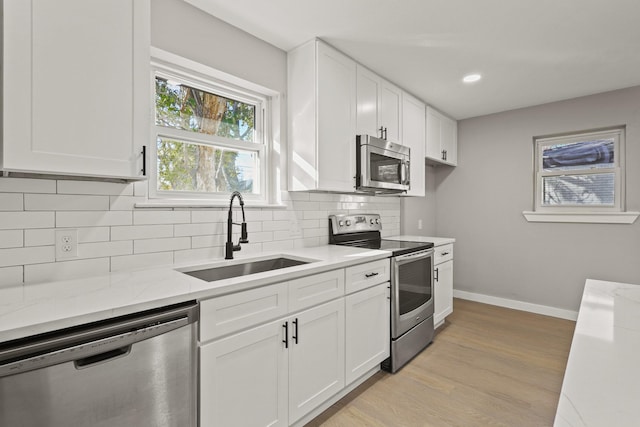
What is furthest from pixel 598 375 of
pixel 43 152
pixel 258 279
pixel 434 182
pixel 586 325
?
pixel 434 182

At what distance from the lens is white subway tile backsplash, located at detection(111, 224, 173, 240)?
5.28ft

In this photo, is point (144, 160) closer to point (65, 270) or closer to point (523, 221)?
point (65, 270)

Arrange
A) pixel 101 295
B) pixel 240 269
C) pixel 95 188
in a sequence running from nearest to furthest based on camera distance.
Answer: pixel 101 295
pixel 95 188
pixel 240 269

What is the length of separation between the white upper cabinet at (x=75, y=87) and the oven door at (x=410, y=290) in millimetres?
1866

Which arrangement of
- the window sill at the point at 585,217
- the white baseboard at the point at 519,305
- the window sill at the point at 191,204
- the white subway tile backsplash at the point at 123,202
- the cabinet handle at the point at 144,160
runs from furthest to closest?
the white baseboard at the point at 519,305 → the window sill at the point at 585,217 → the window sill at the point at 191,204 → the white subway tile backsplash at the point at 123,202 → the cabinet handle at the point at 144,160

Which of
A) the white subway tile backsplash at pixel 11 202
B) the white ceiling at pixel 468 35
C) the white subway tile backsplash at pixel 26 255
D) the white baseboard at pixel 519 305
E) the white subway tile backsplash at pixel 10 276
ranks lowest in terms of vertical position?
the white baseboard at pixel 519 305

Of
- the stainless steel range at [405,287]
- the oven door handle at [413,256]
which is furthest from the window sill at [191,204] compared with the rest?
the oven door handle at [413,256]

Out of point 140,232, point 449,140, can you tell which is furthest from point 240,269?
point 449,140

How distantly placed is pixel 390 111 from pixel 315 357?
2.26 metres

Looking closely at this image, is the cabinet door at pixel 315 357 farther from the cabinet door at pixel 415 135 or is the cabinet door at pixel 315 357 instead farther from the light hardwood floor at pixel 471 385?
the cabinet door at pixel 415 135

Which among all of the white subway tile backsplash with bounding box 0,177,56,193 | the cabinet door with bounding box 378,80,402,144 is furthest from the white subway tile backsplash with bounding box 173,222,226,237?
the cabinet door with bounding box 378,80,402,144

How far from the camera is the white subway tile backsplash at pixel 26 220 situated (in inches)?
52.0

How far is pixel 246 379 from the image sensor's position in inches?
56.7

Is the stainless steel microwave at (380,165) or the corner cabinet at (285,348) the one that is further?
the stainless steel microwave at (380,165)
